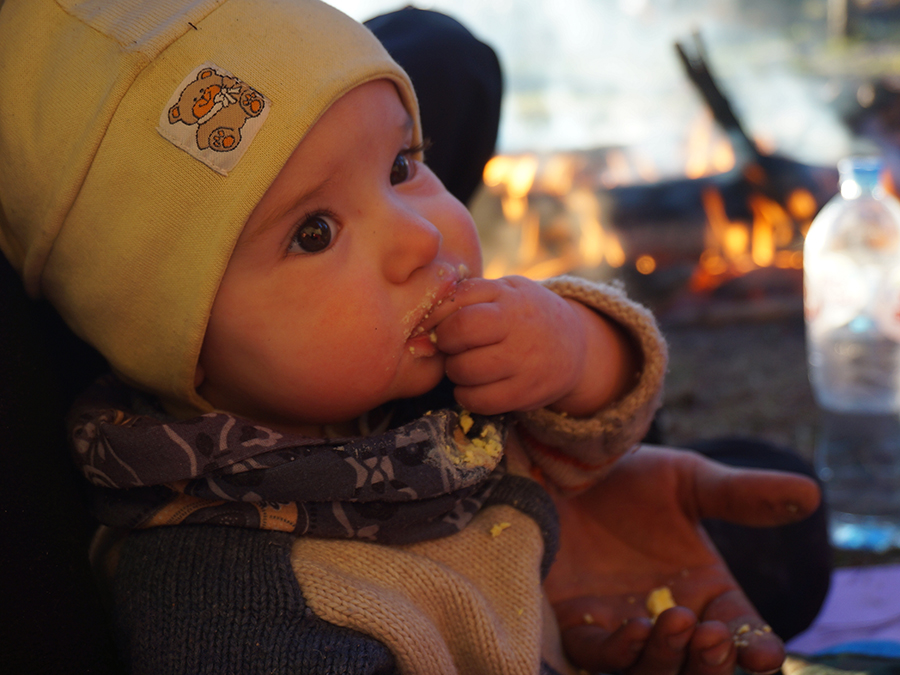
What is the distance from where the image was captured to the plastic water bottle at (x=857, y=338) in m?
1.67

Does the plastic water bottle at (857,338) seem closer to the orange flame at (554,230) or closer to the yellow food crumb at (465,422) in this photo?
the orange flame at (554,230)

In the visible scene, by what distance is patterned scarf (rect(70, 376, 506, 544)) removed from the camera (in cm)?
65

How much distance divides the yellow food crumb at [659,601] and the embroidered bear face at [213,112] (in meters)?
0.64

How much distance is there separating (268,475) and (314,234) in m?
0.20

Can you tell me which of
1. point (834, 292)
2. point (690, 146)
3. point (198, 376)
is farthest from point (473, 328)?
point (690, 146)

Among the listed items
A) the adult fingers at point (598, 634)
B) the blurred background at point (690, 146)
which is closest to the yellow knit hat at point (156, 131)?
the adult fingers at point (598, 634)

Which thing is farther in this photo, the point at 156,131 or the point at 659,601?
the point at 659,601

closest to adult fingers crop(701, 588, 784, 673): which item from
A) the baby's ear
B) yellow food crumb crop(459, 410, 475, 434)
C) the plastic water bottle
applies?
yellow food crumb crop(459, 410, 475, 434)

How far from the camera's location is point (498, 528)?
2.40 ft

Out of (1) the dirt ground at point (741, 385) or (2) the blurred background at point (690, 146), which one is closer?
(1) the dirt ground at point (741, 385)

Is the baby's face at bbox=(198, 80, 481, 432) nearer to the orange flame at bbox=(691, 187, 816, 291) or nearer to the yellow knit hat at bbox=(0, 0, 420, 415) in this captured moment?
the yellow knit hat at bbox=(0, 0, 420, 415)

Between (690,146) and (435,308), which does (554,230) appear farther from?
(435,308)

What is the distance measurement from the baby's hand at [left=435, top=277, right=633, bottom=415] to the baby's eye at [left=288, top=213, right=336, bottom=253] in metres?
0.12

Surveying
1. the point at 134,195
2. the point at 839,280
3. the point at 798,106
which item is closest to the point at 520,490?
the point at 134,195
